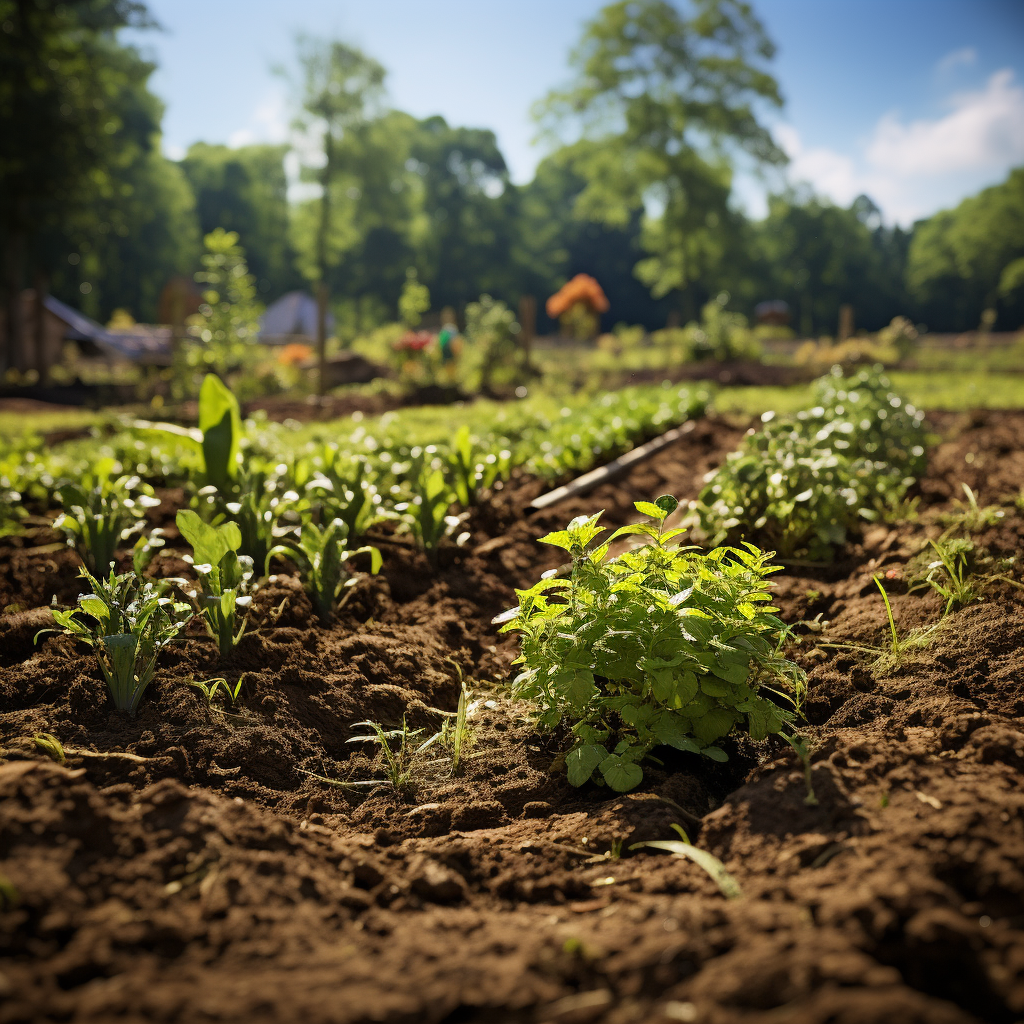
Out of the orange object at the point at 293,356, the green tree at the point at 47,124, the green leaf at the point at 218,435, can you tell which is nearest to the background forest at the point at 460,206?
the green tree at the point at 47,124

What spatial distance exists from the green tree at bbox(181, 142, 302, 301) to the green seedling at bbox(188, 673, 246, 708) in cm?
5096

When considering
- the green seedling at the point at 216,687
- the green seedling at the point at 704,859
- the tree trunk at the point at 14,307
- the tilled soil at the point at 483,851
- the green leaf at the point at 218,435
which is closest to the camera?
the tilled soil at the point at 483,851

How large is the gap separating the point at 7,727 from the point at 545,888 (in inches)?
63.9

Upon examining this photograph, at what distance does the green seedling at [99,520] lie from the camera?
3334mm

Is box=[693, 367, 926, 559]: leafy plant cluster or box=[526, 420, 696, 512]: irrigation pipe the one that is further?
box=[526, 420, 696, 512]: irrigation pipe

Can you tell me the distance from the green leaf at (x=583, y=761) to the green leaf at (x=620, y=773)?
27mm

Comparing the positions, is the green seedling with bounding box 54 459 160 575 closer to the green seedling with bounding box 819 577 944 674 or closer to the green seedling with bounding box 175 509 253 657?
the green seedling with bounding box 175 509 253 657

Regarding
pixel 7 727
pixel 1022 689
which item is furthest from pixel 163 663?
pixel 1022 689

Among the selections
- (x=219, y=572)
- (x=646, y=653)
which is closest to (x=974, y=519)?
(x=646, y=653)

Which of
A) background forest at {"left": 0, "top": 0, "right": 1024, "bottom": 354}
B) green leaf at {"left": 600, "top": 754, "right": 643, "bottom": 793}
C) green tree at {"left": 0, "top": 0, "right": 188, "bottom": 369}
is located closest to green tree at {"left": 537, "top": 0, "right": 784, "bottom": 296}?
background forest at {"left": 0, "top": 0, "right": 1024, "bottom": 354}

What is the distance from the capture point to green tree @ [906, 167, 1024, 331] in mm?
48906

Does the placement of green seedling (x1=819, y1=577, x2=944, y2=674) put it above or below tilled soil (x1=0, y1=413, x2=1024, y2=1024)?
above

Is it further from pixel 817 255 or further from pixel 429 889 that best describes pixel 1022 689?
pixel 817 255

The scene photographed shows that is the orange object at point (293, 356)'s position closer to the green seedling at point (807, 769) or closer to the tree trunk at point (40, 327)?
the tree trunk at point (40, 327)
